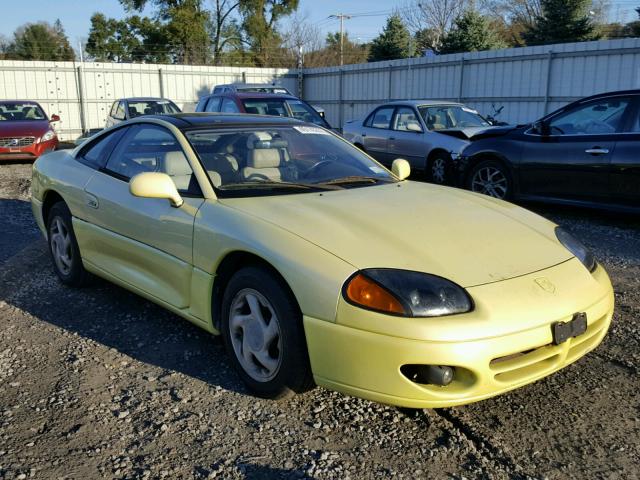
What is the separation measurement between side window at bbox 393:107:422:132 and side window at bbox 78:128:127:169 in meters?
6.82

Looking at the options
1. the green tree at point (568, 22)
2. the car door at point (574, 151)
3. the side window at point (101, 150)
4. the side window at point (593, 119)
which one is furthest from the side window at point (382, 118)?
the green tree at point (568, 22)

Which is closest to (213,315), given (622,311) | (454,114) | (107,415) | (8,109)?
(107,415)

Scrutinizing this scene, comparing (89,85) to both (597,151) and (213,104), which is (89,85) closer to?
(213,104)

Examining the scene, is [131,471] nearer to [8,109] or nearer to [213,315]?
[213,315]

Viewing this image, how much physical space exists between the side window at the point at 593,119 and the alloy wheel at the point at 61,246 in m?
5.54

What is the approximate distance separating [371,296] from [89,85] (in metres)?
21.2

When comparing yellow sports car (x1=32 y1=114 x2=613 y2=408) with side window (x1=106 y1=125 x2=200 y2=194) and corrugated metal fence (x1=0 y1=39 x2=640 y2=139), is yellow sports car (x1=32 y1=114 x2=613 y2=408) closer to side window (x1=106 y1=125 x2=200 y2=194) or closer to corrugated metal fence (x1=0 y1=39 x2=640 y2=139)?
side window (x1=106 y1=125 x2=200 y2=194)

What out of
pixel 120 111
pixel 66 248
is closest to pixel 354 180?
pixel 66 248

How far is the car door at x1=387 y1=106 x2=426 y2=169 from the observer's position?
10.4 m

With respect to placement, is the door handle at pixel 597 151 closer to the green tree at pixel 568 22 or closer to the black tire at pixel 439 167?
the black tire at pixel 439 167

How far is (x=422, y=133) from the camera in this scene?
1037 centimetres

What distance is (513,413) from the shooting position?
2.94m

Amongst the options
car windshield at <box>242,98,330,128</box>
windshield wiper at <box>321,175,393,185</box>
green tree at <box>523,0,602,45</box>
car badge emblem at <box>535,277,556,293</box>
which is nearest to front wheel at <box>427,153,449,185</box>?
car windshield at <box>242,98,330,128</box>

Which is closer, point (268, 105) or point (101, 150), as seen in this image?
point (101, 150)
